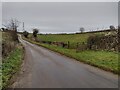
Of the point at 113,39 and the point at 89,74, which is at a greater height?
the point at 113,39

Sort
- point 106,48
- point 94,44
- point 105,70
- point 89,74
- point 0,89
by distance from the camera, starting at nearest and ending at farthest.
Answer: point 0,89, point 89,74, point 105,70, point 106,48, point 94,44

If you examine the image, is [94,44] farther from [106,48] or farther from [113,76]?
[113,76]

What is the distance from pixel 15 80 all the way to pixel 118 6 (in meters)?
18.6

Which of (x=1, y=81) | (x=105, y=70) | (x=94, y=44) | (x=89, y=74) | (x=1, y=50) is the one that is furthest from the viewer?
(x=94, y=44)

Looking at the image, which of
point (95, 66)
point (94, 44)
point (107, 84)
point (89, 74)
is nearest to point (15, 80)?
point (89, 74)

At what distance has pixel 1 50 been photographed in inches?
866

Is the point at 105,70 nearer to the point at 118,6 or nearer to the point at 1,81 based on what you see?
the point at 1,81

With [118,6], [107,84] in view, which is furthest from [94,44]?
[107,84]

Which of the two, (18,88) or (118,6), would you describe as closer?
(18,88)

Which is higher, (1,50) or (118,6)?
(118,6)

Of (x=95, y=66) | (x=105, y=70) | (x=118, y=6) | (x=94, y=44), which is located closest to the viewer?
(x=105, y=70)

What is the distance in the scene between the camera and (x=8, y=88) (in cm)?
1127

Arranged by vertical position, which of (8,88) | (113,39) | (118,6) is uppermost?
(118,6)

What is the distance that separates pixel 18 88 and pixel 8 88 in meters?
0.52
